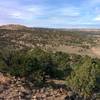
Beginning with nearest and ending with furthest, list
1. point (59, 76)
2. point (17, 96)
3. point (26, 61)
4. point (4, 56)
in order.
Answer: point (17, 96)
point (26, 61)
point (4, 56)
point (59, 76)

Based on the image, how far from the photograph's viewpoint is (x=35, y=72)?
126 ft

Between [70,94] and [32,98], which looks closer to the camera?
[32,98]

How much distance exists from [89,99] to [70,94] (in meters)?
4.51

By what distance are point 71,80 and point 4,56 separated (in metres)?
11.3

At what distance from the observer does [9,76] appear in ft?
113

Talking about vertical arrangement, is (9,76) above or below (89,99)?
above

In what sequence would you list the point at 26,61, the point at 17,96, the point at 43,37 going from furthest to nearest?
1. the point at 43,37
2. the point at 26,61
3. the point at 17,96

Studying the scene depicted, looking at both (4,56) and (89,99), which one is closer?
(89,99)

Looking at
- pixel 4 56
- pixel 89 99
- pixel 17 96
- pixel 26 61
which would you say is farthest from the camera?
pixel 4 56

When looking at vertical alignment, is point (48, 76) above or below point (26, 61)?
below

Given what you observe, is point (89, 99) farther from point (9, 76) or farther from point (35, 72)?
point (9, 76)

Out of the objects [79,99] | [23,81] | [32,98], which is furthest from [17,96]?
[79,99]

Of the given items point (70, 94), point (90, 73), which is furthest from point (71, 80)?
point (70, 94)

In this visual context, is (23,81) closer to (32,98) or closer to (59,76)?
(32,98)
